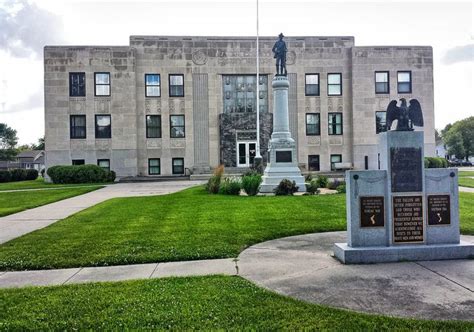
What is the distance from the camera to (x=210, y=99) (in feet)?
125

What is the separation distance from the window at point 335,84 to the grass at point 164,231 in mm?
25484

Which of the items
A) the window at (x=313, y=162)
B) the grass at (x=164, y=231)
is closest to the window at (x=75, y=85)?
the window at (x=313, y=162)

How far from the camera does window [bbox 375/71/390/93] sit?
39.0 meters

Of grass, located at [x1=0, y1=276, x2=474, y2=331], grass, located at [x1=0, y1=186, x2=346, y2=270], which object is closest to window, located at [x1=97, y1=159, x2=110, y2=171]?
grass, located at [x1=0, y1=186, x2=346, y2=270]

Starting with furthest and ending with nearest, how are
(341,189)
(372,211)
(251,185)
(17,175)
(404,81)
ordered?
(17,175) < (404,81) < (341,189) < (251,185) < (372,211)

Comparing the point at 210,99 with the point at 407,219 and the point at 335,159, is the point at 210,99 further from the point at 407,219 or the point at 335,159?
the point at 407,219

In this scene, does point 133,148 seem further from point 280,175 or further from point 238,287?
point 238,287

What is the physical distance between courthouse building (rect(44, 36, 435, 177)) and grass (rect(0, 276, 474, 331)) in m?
32.2

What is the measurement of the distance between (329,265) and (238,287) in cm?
193

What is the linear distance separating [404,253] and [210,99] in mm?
32564

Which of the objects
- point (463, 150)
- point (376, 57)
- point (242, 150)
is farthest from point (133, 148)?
point (463, 150)

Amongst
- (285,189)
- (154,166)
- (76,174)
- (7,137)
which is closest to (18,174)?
(76,174)

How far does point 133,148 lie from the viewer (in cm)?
3672

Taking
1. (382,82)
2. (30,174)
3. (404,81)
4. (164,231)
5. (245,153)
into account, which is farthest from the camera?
(30,174)
